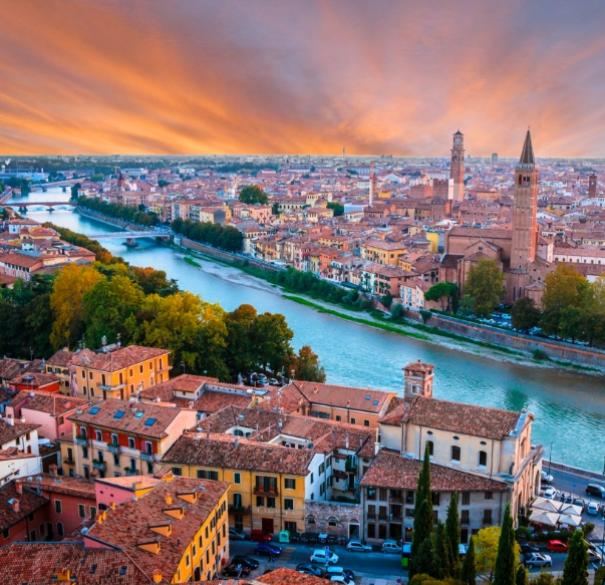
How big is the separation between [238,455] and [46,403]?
131 inches

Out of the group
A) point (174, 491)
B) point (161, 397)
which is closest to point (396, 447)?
point (174, 491)

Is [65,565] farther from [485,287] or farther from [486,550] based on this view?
[485,287]

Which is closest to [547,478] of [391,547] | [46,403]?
[391,547]

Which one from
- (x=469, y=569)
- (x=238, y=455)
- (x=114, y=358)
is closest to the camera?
(x=469, y=569)

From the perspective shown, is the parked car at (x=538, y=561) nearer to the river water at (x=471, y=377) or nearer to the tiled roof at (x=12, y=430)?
the river water at (x=471, y=377)

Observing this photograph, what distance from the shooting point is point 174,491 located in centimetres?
764

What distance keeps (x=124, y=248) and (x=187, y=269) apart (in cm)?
638

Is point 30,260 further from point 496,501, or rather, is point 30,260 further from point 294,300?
point 496,501

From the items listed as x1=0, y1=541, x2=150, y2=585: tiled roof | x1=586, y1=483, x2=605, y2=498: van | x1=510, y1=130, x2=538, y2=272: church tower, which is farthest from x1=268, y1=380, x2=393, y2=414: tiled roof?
x1=510, y1=130, x2=538, y2=272: church tower

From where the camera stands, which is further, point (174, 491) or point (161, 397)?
point (161, 397)

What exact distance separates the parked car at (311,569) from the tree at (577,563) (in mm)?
2497

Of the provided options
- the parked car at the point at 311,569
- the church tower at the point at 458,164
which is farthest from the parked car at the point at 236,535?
the church tower at the point at 458,164

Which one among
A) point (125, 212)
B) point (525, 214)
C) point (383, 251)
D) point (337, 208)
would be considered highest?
point (337, 208)

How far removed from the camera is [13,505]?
26.6 feet
